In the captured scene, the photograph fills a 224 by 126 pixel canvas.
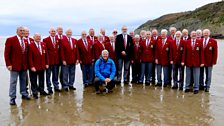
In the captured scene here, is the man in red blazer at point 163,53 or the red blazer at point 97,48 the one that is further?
the red blazer at point 97,48

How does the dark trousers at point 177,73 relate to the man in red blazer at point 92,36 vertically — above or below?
below

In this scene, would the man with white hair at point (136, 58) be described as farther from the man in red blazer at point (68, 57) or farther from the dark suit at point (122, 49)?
the man in red blazer at point (68, 57)

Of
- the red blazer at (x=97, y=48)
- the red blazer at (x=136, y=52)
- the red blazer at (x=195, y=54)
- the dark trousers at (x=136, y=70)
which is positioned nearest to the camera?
the red blazer at (x=195, y=54)

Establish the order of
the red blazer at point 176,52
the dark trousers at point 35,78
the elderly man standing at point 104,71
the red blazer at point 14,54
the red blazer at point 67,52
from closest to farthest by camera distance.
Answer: the red blazer at point 14,54
the dark trousers at point 35,78
the elderly man standing at point 104,71
the red blazer at point 67,52
the red blazer at point 176,52

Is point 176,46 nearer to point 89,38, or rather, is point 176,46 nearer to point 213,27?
point 89,38

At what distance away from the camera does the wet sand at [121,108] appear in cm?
632

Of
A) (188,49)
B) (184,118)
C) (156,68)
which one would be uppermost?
(188,49)

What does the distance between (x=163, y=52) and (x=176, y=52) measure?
47 cm

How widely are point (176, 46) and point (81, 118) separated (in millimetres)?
4401

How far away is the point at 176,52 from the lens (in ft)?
30.7

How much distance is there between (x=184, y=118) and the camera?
6.48 meters

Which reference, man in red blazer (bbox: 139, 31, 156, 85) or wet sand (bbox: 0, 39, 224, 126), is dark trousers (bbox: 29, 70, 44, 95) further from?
man in red blazer (bbox: 139, 31, 156, 85)

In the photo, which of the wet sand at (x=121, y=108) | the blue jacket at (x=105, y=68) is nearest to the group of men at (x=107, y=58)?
the blue jacket at (x=105, y=68)

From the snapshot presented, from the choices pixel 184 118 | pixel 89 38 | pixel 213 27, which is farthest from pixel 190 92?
pixel 213 27
